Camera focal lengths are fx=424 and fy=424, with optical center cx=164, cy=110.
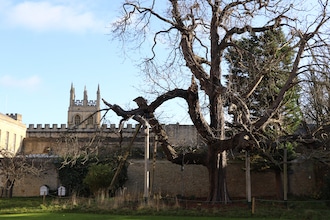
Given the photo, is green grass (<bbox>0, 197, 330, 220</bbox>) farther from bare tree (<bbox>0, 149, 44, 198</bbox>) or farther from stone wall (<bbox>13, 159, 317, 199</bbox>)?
bare tree (<bbox>0, 149, 44, 198</bbox>)

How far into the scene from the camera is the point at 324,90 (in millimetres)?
16094

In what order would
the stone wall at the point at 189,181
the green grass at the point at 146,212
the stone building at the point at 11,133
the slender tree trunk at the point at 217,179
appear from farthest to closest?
the stone building at the point at 11,133 → the stone wall at the point at 189,181 → the slender tree trunk at the point at 217,179 → the green grass at the point at 146,212

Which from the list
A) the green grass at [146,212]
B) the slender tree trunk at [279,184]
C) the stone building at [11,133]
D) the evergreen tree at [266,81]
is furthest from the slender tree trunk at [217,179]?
the stone building at [11,133]

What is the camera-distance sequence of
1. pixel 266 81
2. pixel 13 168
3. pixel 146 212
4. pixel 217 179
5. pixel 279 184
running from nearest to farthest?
1. pixel 146 212
2. pixel 217 179
3. pixel 266 81
4. pixel 279 184
5. pixel 13 168

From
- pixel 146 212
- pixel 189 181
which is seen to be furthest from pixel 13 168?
pixel 146 212

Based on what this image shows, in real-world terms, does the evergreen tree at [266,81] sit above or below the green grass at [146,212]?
above

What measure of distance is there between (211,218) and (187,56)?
6807 millimetres

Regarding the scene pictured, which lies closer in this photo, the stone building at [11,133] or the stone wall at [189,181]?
the stone wall at [189,181]

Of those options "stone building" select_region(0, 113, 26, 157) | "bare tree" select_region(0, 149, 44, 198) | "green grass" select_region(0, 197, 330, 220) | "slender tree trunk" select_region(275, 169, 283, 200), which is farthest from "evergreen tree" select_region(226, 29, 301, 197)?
"stone building" select_region(0, 113, 26, 157)

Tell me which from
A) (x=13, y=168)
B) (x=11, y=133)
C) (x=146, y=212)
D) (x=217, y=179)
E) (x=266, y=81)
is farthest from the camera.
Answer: (x=11, y=133)

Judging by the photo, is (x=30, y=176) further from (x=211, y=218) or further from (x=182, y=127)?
(x=211, y=218)

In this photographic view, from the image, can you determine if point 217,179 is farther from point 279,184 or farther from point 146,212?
point 279,184

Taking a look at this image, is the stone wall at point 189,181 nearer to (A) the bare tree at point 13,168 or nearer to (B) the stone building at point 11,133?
(A) the bare tree at point 13,168

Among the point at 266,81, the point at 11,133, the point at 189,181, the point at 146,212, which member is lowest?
the point at 146,212
